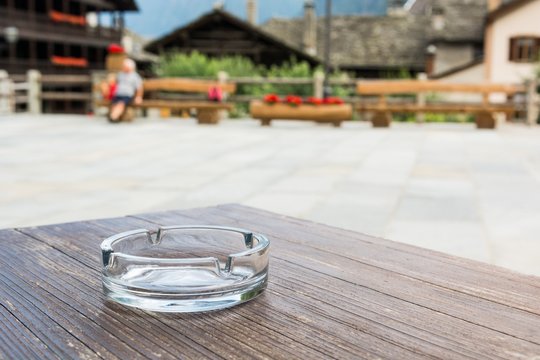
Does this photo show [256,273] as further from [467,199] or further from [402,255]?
[467,199]

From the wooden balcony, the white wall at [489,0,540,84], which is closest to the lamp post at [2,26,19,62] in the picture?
the wooden balcony

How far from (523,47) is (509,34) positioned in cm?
86

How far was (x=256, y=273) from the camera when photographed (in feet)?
3.78

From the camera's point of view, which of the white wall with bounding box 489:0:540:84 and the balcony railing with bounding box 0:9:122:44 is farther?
the balcony railing with bounding box 0:9:122:44

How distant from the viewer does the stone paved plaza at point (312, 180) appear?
4.41 metres

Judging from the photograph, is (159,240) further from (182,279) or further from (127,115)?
(127,115)

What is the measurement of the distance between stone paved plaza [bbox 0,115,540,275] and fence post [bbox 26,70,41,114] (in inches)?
177

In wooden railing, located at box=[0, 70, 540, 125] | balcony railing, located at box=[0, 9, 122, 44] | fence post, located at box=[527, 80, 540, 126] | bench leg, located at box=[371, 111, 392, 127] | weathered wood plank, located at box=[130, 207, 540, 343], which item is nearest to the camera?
weathered wood plank, located at box=[130, 207, 540, 343]

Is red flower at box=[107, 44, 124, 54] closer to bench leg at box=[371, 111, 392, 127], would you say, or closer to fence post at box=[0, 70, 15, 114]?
fence post at box=[0, 70, 15, 114]

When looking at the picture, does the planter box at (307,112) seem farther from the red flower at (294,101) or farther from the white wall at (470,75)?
the white wall at (470,75)

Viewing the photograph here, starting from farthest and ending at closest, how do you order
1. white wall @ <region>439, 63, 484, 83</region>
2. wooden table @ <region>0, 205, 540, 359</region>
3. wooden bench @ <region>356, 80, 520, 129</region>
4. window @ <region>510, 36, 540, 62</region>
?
white wall @ <region>439, 63, 484, 83</region> → window @ <region>510, 36, 540, 62</region> → wooden bench @ <region>356, 80, 520, 129</region> → wooden table @ <region>0, 205, 540, 359</region>

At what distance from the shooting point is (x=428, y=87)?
13.2m

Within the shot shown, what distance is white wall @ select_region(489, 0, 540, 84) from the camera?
93.3 feet

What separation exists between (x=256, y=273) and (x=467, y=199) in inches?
177
